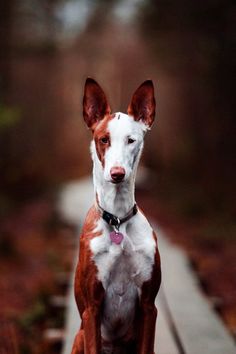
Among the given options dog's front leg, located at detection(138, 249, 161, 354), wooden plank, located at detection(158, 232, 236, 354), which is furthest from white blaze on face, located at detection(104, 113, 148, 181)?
wooden plank, located at detection(158, 232, 236, 354)

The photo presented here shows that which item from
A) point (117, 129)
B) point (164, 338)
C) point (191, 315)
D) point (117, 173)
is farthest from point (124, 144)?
point (191, 315)

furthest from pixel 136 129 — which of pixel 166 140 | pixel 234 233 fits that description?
pixel 166 140

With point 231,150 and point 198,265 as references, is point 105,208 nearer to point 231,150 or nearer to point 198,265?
point 198,265

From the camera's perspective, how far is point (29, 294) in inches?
327

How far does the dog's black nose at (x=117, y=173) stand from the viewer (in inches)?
124

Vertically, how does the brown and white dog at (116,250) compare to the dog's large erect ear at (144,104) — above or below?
below

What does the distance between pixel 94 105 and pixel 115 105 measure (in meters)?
23.0

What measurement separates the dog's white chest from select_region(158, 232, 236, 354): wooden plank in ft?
5.38

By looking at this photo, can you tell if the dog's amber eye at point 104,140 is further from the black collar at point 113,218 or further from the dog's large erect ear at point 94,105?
the black collar at point 113,218

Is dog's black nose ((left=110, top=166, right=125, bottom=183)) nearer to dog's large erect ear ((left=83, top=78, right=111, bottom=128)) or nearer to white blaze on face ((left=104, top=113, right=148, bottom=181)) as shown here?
white blaze on face ((left=104, top=113, right=148, bottom=181))

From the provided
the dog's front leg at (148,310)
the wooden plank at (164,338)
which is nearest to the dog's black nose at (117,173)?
the dog's front leg at (148,310)

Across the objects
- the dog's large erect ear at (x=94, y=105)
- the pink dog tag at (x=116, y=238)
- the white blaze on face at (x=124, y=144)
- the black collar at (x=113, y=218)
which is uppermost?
the dog's large erect ear at (x=94, y=105)

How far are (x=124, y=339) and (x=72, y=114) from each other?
1210 inches

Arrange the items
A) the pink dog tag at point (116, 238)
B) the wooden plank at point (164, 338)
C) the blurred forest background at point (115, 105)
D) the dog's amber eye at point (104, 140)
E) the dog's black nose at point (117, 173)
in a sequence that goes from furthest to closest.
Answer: the blurred forest background at point (115, 105)
the wooden plank at point (164, 338)
the pink dog tag at point (116, 238)
the dog's amber eye at point (104, 140)
the dog's black nose at point (117, 173)
